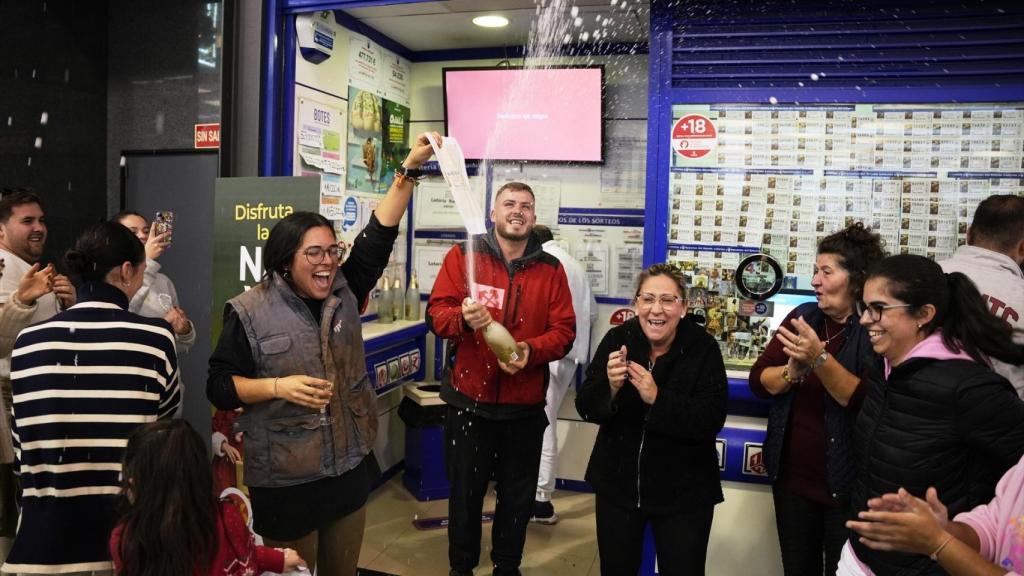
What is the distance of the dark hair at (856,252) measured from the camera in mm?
2537

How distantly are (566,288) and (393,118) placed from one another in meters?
2.67

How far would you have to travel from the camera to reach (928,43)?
310 cm

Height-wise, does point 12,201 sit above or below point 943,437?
above

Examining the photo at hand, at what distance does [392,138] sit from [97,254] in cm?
341

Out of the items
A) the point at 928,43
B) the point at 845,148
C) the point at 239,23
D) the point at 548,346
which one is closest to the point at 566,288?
the point at 548,346

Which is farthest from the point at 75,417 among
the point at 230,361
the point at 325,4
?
the point at 325,4

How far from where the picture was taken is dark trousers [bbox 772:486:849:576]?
8.38 ft

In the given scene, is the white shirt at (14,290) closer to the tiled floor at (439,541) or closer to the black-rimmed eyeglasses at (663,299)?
the tiled floor at (439,541)

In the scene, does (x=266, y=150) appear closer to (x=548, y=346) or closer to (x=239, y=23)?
(x=239, y=23)

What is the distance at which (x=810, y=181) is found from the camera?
3311 millimetres

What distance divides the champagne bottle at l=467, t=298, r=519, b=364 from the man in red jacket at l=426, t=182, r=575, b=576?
142 millimetres

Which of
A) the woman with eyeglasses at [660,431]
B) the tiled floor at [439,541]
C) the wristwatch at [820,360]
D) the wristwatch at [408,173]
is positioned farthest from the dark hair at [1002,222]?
the tiled floor at [439,541]

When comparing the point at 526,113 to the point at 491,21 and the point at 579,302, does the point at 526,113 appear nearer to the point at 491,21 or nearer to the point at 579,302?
the point at 491,21

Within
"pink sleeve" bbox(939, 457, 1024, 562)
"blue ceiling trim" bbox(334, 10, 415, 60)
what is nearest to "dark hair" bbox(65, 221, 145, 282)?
"pink sleeve" bbox(939, 457, 1024, 562)
